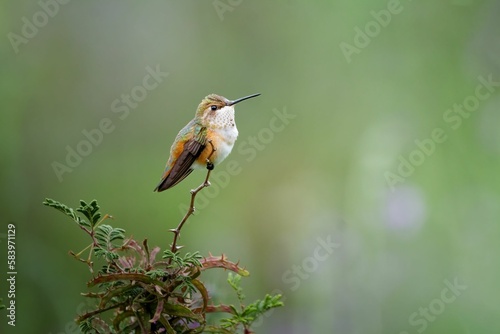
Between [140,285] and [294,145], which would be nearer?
[140,285]

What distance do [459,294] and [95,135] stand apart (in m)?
1.28

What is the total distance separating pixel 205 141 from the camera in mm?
586

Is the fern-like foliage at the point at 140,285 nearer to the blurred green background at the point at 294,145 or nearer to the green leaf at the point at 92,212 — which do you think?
the green leaf at the point at 92,212

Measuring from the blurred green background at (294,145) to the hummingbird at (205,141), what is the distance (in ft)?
3.48

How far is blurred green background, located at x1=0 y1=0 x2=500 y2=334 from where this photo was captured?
1693mm

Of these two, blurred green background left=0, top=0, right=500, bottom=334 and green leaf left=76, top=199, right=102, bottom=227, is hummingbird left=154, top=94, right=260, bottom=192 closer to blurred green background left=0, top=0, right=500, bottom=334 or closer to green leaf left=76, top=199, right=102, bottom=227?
green leaf left=76, top=199, right=102, bottom=227

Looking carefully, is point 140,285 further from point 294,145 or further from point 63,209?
point 294,145

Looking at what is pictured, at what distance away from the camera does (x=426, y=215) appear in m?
1.96

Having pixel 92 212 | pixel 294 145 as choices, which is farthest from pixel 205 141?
pixel 294 145

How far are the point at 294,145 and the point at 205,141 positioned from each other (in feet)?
4.60

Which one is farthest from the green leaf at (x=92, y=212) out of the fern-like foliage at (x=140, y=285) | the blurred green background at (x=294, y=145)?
the blurred green background at (x=294, y=145)

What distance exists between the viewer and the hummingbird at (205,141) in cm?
58

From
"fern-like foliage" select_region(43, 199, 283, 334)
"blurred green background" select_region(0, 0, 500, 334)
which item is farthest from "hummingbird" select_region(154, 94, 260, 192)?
"blurred green background" select_region(0, 0, 500, 334)

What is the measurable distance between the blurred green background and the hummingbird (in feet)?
3.48
